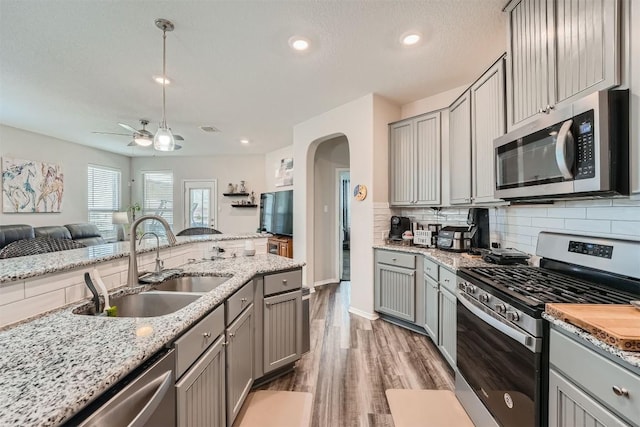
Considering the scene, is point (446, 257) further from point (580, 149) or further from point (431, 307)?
point (580, 149)

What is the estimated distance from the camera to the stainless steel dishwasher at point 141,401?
0.69 meters

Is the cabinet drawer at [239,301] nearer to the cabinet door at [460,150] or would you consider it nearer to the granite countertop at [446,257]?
the granite countertop at [446,257]

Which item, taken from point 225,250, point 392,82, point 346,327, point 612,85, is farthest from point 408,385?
point 392,82

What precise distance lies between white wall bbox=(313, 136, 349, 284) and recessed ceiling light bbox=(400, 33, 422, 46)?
2.44 m

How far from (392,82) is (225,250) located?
8.34ft

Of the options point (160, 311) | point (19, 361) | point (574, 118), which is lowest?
point (160, 311)

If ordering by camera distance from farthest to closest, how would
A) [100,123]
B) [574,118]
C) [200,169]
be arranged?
[200,169], [100,123], [574,118]

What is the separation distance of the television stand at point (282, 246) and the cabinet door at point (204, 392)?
12.3ft

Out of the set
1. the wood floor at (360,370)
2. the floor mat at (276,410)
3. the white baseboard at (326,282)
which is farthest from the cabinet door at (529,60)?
the white baseboard at (326,282)

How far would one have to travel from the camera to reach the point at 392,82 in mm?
3164

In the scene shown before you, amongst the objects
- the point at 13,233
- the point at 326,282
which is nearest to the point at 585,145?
the point at 326,282

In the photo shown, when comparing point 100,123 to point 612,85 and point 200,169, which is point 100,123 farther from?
point 612,85

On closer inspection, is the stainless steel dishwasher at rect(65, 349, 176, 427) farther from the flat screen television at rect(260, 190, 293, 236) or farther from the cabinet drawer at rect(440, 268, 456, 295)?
the flat screen television at rect(260, 190, 293, 236)

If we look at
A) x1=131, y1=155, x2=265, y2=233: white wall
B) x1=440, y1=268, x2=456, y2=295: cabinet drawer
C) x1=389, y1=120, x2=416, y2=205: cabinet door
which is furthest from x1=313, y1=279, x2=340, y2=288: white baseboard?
x1=131, y1=155, x2=265, y2=233: white wall
